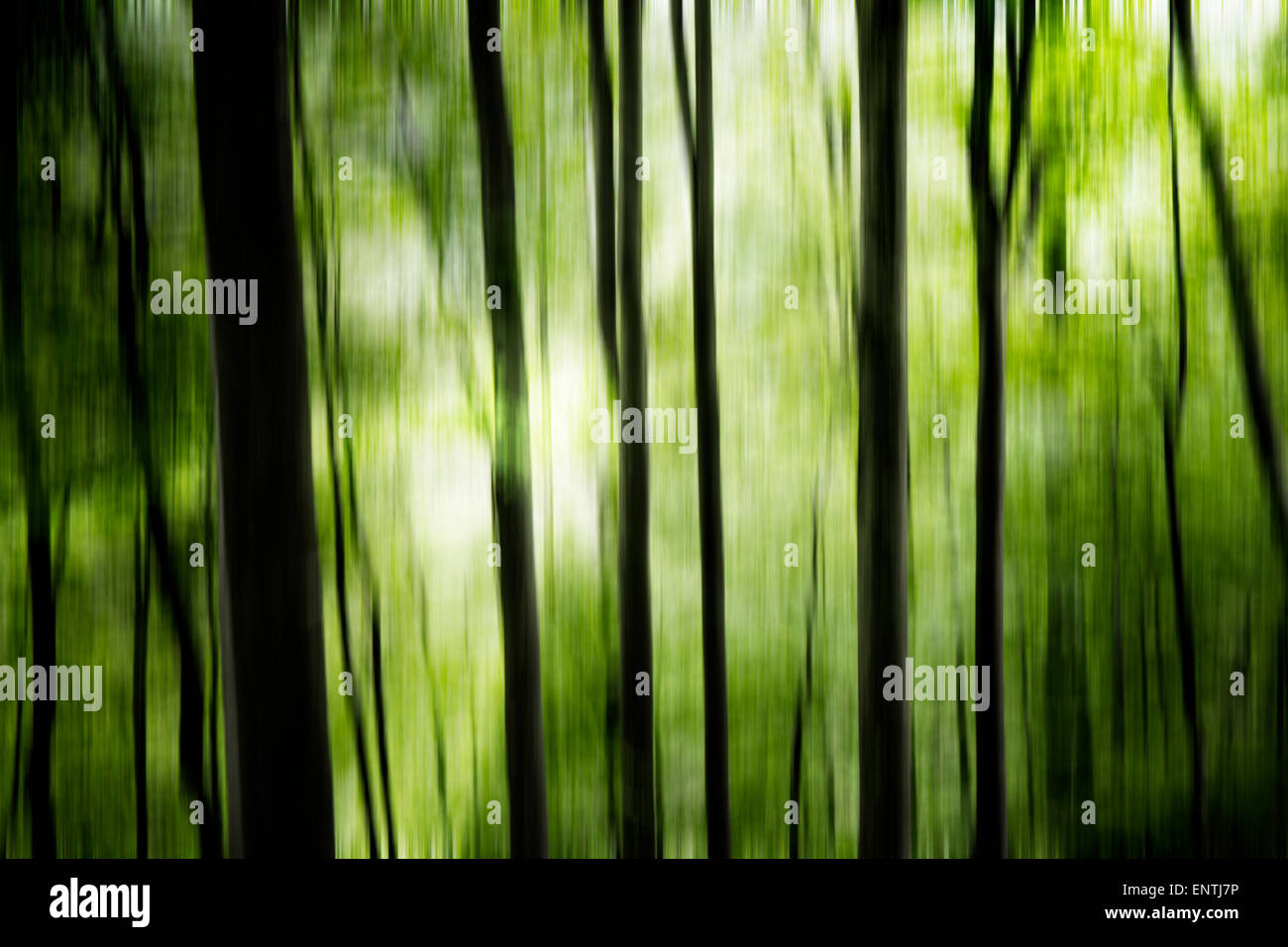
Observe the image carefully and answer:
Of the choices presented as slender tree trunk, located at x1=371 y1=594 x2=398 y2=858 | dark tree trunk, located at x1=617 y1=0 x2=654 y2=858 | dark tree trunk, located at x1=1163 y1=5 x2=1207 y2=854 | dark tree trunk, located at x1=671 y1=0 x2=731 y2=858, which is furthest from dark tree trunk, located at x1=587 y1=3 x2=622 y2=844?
dark tree trunk, located at x1=1163 y1=5 x2=1207 y2=854

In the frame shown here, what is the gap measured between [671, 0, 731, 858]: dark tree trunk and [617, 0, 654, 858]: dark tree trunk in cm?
8

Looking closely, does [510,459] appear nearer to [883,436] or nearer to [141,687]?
[883,436]

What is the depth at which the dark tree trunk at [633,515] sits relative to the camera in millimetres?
1114

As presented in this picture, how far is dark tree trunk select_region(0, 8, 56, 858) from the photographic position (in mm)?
1123

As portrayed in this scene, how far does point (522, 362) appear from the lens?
1114mm

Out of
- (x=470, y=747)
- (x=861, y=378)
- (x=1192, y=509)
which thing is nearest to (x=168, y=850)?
(x=470, y=747)

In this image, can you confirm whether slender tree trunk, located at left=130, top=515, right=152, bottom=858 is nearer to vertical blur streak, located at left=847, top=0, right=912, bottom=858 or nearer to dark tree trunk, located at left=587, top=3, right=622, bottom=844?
dark tree trunk, located at left=587, top=3, right=622, bottom=844

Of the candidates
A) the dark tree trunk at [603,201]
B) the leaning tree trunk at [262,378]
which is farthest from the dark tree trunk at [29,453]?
the dark tree trunk at [603,201]

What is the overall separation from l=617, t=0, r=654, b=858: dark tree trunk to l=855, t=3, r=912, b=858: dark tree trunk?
1.12 feet

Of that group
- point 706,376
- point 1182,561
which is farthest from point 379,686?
point 1182,561

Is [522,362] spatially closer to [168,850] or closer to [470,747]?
[470,747]

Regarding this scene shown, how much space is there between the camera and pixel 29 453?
1.12m

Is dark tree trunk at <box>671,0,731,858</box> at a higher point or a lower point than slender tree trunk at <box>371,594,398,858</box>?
higher

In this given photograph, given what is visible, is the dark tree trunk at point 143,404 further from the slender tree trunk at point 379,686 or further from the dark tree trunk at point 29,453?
the slender tree trunk at point 379,686
